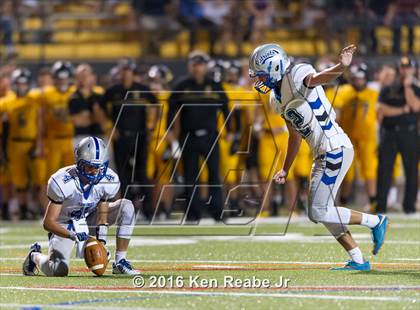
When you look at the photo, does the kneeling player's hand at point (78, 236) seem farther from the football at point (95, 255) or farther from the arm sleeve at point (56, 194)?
the arm sleeve at point (56, 194)

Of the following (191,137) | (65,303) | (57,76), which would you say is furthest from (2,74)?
(65,303)

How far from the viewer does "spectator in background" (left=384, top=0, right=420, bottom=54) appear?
60.3ft

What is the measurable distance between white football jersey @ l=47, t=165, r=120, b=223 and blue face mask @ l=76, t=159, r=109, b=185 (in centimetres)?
11

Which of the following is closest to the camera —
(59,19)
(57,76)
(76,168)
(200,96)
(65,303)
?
(65,303)

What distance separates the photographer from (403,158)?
48.5 ft

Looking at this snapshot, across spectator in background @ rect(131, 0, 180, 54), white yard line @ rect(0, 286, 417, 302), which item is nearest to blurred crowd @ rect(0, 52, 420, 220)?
spectator in background @ rect(131, 0, 180, 54)

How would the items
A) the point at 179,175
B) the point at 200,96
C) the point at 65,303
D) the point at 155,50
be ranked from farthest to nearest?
the point at 155,50
the point at 179,175
the point at 200,96
the point at 65,303

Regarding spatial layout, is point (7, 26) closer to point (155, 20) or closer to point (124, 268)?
point (155, 20)

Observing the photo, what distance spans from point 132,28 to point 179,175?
4698mm

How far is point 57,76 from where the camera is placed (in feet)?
50.8

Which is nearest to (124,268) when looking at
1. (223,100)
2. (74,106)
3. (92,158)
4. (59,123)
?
(92,158)

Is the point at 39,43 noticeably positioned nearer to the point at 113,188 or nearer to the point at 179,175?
the point at 179,175

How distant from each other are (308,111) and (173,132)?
740 cm

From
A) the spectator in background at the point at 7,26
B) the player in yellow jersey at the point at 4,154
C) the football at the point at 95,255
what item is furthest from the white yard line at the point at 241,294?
the spectator in background at the point at 7,26
